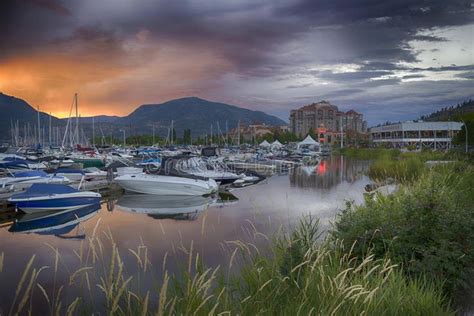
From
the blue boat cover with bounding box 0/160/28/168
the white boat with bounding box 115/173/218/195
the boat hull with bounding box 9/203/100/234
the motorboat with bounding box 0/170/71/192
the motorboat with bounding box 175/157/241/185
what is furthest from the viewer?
the motorboat with bounding box 175/157/241/185

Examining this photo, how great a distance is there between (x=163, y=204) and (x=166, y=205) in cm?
40

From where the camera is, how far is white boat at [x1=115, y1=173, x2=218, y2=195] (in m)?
23.8

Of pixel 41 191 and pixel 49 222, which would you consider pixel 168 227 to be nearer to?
pixel 49 222

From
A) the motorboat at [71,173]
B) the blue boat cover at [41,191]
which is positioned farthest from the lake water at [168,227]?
the motorboat at [71,173]

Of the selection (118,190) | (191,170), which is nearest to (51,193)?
(118,190)

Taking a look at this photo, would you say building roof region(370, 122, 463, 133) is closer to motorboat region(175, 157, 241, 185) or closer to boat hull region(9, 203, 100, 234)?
motorboat region(175, 157, 241, 185)

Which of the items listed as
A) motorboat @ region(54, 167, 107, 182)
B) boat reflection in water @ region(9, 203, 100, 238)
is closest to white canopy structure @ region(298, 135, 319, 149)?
motorboat @ region(54, 167, 107, 182)

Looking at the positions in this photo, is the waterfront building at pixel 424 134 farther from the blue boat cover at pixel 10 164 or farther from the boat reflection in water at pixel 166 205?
the blue boat cover at pixel 10 164

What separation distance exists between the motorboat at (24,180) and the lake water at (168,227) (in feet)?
10.3

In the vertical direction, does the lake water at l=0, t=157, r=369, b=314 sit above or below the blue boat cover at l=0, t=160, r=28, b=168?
below

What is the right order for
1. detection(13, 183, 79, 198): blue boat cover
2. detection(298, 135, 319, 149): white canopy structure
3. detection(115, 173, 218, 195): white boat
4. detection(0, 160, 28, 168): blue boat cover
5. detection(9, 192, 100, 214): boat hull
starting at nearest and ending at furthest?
detection(9, 192, 100, 214): boat hull → detection(13, 183, 79, 198): blue boat cover → detection(115, 173, 218, 195): white boat → detection(0, 160, 28, 168): blue boat cover → detection(298, 135, 319, 149): white canopy structure

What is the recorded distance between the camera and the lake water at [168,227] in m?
10.9

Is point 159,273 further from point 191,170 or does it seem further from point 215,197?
point 191,170

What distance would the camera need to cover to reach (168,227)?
53.4 ft
